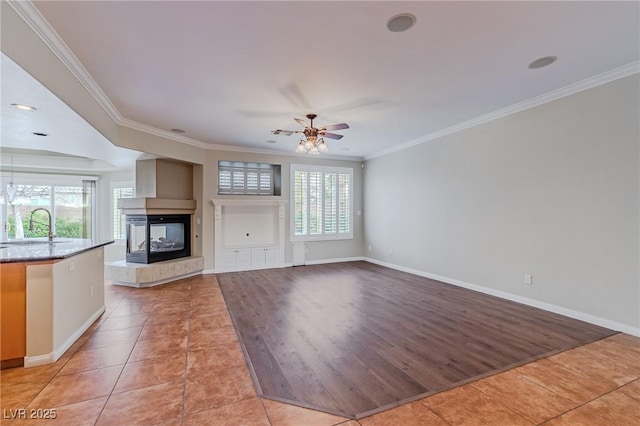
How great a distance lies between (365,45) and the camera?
8.84 feet

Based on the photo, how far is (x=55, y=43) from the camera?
8.27ft

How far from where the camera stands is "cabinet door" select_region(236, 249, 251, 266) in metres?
6.77

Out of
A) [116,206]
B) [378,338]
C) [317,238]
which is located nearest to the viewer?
[378,338]

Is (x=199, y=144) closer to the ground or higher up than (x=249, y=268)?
higher up

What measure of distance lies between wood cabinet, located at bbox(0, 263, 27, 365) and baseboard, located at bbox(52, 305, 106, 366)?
0.79 ft

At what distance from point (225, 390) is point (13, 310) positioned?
2.16 m

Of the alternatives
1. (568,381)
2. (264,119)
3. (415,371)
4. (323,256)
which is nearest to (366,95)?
(264,119)

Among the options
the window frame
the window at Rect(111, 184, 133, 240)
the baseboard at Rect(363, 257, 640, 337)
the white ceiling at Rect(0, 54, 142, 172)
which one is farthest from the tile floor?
the window frame

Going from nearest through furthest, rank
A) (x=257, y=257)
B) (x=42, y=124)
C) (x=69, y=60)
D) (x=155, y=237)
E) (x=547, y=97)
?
(x=69, y=60), (x=42, y=124), (x=547, y=97), (x=155, y=237), (x=257, y=257)

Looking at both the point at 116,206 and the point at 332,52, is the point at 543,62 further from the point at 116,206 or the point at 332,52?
the point at 116,206

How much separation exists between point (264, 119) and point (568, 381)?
4.78 m

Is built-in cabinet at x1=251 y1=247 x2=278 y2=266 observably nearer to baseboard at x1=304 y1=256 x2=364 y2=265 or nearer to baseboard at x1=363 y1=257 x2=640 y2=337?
baseboard at x1=304 y1=256 x2=364 y2=265

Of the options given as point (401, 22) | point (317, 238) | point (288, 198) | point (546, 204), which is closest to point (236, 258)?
point (288, 198)

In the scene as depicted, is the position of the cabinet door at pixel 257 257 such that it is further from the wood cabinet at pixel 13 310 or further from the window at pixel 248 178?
the wood cabinet at pixel 13 310
